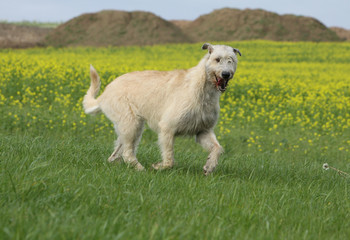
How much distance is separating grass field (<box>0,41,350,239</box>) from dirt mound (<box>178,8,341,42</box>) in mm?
27352

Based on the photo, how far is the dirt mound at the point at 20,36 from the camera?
34.8m

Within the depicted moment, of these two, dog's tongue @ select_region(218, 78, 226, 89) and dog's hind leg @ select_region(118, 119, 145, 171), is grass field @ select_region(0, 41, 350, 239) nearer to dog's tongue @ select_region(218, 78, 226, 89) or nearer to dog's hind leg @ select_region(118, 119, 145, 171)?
dog's hind leg @ select_region(118, 119, 145, 171)

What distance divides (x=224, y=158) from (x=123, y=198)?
138 inches

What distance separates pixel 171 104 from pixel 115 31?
3389 centimetres

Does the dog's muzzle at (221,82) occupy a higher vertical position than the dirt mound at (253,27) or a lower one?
lower

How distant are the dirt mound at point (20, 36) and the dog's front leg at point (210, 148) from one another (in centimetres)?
3061

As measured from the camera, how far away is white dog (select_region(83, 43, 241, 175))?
5629 millimetres

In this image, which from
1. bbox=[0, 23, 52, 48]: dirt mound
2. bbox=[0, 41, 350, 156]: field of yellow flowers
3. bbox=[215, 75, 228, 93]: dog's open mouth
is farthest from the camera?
bbox=[0, 23, 52, 48]: dirt mound

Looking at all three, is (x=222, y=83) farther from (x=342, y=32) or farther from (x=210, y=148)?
(x=342, y=32)

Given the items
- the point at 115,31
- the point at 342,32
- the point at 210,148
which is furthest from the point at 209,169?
the point at 342,32

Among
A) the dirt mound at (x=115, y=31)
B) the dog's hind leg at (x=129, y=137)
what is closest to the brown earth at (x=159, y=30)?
the dirt mound at (x=115, y=31)

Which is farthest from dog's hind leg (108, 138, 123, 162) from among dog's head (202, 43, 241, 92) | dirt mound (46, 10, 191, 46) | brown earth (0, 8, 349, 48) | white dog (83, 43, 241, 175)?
dirt mound (46, 10, 191, 46)

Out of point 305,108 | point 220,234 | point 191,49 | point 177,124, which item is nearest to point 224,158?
point 177,124

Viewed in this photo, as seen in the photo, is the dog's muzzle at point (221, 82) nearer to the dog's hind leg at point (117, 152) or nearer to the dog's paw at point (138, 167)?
the dog's paw at point (138, 167)
